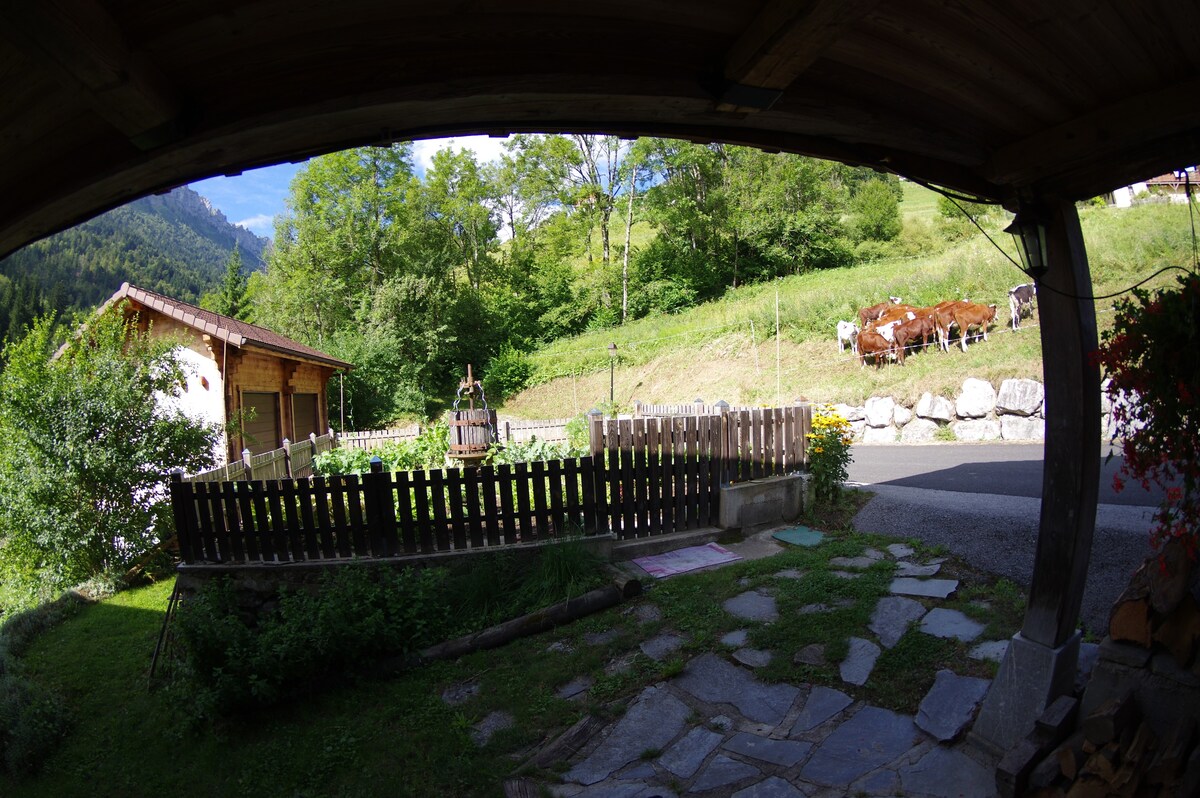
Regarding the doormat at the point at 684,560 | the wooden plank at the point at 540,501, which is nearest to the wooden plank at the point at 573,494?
the wooden plank at the point at 540,501

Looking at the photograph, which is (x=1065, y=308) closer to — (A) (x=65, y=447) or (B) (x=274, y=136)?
(B) (x=274, y=136)

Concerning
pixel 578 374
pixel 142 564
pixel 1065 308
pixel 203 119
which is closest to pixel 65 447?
pixel 142 564

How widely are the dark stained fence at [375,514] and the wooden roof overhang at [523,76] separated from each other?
14.7 ft

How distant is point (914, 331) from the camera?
→ 634 inches

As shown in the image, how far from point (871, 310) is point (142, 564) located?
17.5m

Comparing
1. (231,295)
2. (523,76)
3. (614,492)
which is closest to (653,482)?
(614,492)

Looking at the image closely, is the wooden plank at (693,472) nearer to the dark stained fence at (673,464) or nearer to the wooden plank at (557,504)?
the dark stained fence at (673,464)

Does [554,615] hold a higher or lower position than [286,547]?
lower

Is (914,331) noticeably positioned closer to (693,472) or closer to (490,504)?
(693,472)

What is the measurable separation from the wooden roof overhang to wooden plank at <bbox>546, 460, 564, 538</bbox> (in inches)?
179

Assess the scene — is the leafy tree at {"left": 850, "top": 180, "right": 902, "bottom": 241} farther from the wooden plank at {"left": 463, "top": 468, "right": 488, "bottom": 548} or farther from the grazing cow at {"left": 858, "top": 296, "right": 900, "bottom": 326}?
the wooden plank at {"left": 463, "top": 468, "right": 488, "bottom": 548}

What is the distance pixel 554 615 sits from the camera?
543cm

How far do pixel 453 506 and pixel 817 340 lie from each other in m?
15.9

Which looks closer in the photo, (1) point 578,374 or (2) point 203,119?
(2) point 203,119
